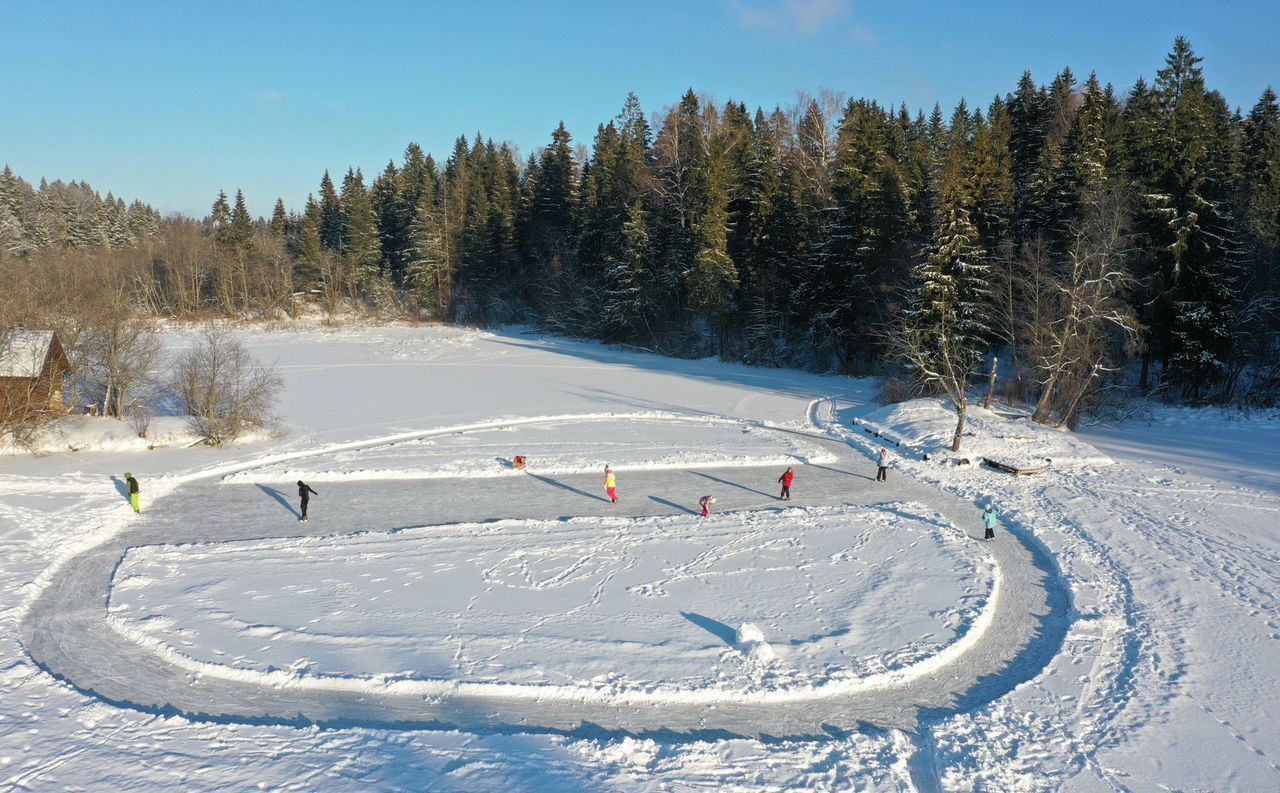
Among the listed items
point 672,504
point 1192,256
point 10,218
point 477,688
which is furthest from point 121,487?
point 10,218

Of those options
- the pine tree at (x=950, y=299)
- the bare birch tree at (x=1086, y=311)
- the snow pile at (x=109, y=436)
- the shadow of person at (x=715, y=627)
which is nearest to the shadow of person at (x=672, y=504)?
the shadow of person at (x=715, y=627)

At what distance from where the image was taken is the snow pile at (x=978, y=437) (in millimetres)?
23656

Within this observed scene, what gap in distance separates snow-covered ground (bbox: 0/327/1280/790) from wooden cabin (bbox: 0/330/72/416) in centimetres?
264

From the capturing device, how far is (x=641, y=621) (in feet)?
42.0

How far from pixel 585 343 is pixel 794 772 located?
5322 centimetres

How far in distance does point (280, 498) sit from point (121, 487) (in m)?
5.22

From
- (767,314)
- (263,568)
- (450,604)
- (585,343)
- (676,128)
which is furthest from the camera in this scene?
(585,343)

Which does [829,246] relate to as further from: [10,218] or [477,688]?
[10,218]

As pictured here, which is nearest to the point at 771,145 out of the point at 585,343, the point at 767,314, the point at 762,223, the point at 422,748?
the point at 762,223

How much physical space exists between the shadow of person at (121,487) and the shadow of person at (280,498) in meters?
3.48

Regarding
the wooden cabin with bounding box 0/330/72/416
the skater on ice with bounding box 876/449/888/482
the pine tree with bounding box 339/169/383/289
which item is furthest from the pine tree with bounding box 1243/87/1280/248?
the pine tree with bounding box 339/169/383/289

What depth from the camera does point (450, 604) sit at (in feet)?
44.0

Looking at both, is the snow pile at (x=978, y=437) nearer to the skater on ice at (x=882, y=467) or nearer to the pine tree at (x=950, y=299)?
the pine tree at (x=950, y=299)

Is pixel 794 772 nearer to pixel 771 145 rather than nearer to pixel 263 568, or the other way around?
pixel 263 568
